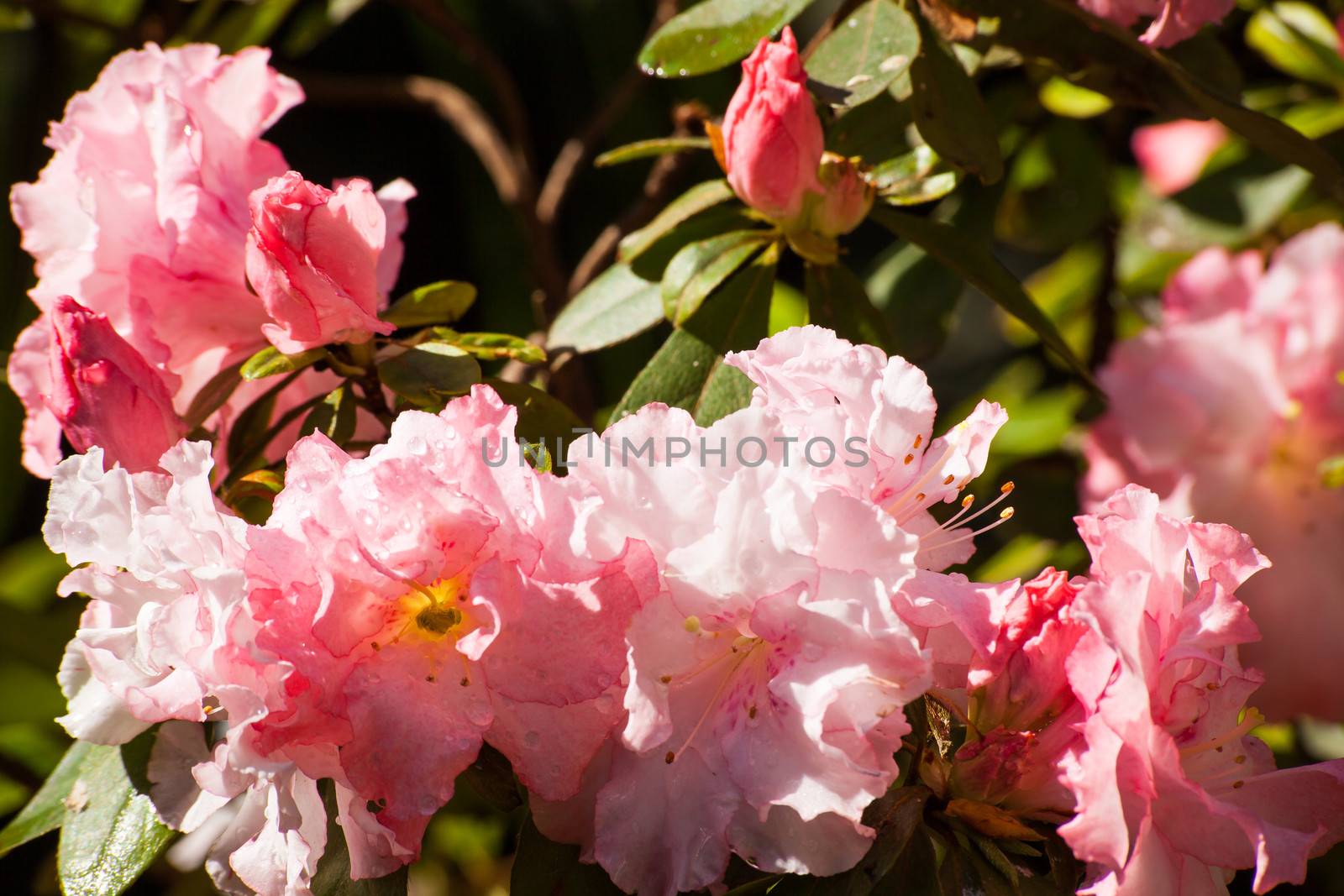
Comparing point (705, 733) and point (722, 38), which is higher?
point (722, 38)

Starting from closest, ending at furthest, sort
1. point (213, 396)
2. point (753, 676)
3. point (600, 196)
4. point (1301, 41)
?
point (753, 676) → point (213, 396) → point (1301, 41) → point (600, 196)

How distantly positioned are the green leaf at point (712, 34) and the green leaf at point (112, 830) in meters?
0.62

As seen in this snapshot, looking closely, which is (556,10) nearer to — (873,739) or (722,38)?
(722,38)

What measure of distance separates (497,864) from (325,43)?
1.47 meters

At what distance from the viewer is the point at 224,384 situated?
2.97ft

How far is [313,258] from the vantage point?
79cm

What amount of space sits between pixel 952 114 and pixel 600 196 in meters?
1.42

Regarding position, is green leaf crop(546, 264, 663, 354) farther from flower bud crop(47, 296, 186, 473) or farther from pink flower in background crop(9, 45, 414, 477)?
flower bud crop(47, 296, 186, 473)

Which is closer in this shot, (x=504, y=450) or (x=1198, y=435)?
(x=504, y=450)

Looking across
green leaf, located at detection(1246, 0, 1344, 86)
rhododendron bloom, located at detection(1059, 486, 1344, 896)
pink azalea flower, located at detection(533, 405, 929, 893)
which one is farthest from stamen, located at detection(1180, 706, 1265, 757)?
green leaf, located at detection(1246, 0, 1344, 86)

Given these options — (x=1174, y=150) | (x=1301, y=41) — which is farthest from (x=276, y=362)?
(x=1174, y=150)

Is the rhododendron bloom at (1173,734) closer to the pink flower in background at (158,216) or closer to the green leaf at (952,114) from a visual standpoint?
the green leaf at (952,114)

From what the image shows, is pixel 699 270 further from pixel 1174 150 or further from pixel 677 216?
pixel 1174 150

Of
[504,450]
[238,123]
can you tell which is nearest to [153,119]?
[238,123]
